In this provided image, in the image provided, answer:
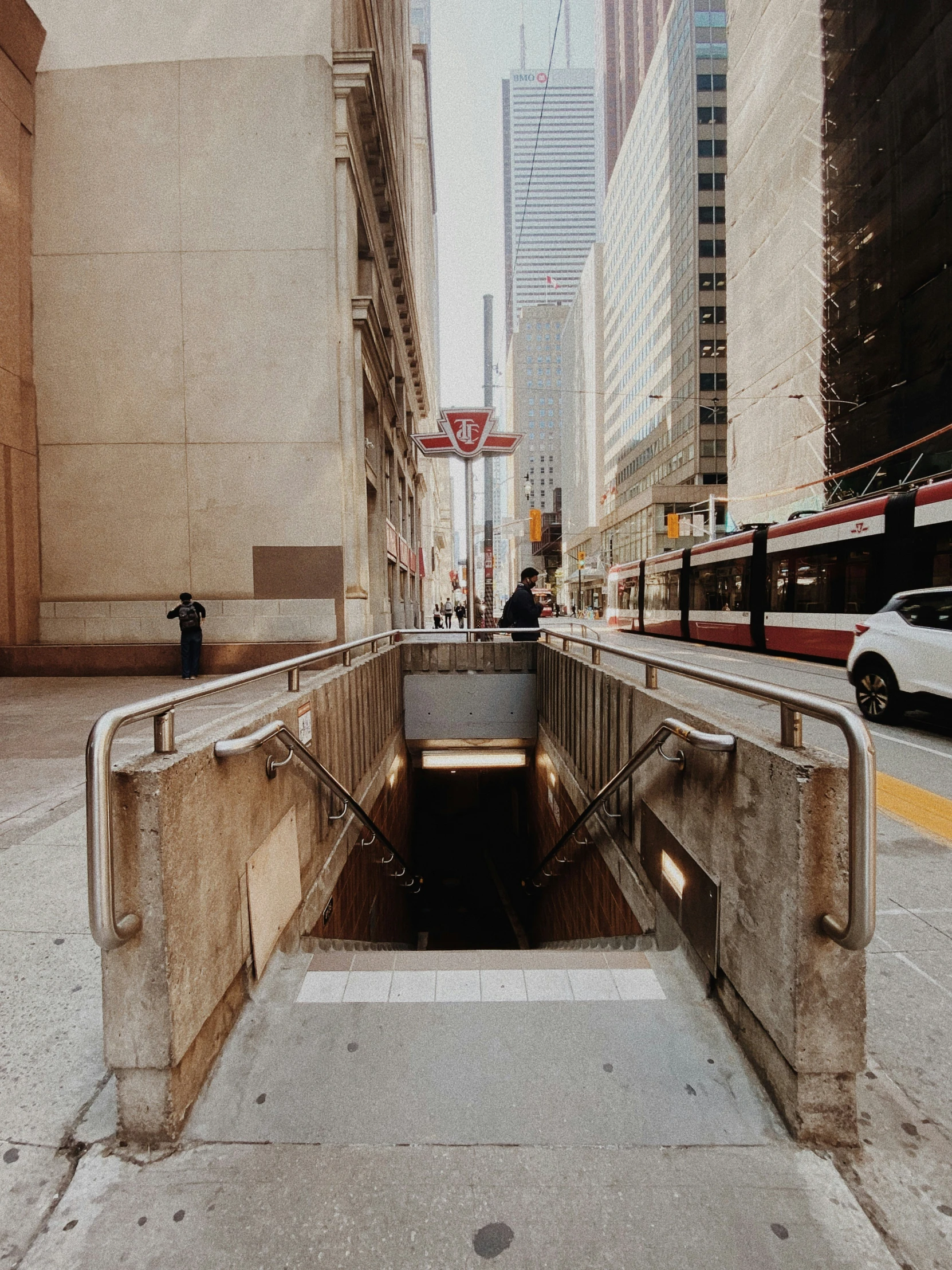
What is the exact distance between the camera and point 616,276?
259ft

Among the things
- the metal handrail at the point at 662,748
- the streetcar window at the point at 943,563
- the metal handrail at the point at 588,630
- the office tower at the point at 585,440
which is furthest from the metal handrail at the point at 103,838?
the office tower at the point at 585,440

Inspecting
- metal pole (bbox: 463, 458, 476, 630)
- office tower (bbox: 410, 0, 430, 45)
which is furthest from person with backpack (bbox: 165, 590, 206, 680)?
office tower (bbox: 410, 0, 430, 45)

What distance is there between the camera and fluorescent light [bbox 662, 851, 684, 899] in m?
3.06

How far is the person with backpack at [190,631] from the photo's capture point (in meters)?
10.1

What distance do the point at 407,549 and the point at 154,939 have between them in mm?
25055

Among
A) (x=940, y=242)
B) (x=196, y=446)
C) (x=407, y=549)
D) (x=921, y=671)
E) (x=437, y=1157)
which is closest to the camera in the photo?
(x=437, y=1157)

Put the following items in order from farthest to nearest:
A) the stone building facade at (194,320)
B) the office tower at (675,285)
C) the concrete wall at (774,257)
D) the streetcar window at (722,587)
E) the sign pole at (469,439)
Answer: the office tower at (675,285), the concrete wall at (774,257), the streetcar window at (722,587), the stone building facade at (194,320), the sign pole at (469,439)

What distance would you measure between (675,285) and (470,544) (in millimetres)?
61538

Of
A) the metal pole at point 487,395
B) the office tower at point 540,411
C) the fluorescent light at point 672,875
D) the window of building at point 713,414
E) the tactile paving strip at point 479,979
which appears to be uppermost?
the office tower at point 540,411

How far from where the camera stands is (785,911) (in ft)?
6.61

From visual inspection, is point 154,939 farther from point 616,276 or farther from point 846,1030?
point 616,276

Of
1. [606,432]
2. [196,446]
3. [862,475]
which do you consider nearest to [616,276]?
[606,432]

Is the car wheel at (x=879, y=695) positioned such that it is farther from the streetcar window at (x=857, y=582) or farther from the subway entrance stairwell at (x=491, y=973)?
the subway entrance stairwell at (x=491, y=973)

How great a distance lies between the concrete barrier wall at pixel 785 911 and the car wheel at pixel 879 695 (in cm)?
575
